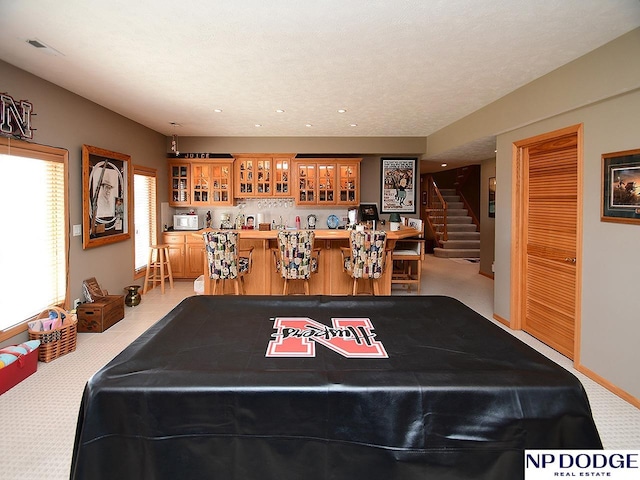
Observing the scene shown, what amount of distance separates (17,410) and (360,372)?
269 cm

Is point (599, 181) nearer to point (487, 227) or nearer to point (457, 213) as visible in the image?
point (487, 227)

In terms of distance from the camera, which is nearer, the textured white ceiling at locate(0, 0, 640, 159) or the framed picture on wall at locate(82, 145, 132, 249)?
the textured white ceiling at locate(0, 0, 640, 159)

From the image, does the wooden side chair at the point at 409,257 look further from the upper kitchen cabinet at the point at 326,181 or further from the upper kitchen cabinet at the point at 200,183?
the upper kitchen cabinet at the point at 200,183

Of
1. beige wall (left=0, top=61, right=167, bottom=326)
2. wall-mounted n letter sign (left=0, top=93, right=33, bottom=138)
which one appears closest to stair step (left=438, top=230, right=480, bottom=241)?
beige wall (left=0, top=61, right=167, bottom=326)

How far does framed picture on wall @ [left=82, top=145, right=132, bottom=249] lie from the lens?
452 centimetres

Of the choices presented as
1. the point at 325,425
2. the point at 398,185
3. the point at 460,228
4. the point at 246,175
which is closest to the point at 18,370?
the point at 325,425

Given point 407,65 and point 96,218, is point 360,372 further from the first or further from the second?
point 96,218

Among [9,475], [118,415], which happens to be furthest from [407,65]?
[9,475]

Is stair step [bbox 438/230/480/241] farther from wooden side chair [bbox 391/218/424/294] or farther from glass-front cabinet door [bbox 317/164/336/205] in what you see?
glass-front cabinet door [bbox 317/164/336/205]

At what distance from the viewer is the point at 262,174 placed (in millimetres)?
7281

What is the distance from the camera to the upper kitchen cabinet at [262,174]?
23.8ft

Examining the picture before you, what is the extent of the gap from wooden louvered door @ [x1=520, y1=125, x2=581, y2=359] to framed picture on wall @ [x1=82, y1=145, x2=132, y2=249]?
5046mm

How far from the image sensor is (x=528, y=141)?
4160mm

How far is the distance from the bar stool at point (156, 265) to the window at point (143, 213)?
4.1 inches
